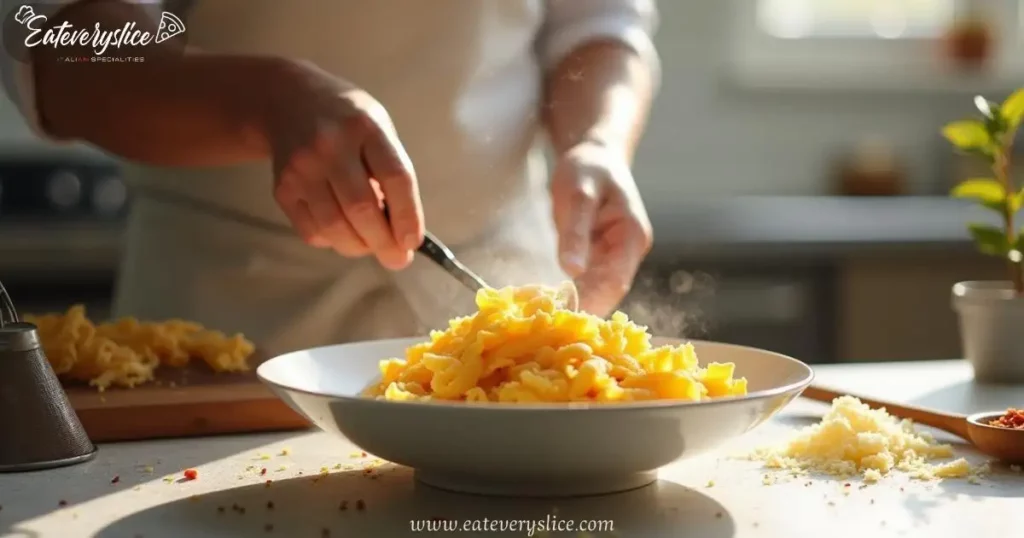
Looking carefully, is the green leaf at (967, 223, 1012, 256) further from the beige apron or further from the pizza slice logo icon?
the pizza slice logo icon

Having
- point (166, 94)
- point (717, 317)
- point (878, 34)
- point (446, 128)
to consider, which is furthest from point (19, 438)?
point (878, 34)

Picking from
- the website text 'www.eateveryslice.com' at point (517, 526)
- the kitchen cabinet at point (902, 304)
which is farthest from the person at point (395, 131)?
the kitchen cabinet at point (902, 304)

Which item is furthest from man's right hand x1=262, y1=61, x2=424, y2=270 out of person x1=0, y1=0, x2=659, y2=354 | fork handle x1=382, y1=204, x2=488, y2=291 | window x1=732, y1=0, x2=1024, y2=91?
window x1=732, y1=0, x2=1024, y2=91

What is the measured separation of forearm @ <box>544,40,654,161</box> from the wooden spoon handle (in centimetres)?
37

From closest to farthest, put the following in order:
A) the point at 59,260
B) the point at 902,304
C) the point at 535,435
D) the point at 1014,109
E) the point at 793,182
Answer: the point at 535,435, the point at 1014,109, the point at 59,260, the point at 902,304, the point at 793,182

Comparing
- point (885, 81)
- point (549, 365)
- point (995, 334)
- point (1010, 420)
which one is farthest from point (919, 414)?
point (885, 81)

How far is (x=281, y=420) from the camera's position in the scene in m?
1.09

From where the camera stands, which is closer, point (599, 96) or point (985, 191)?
point (985, 191)

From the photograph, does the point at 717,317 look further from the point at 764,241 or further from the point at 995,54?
the point at 995,54

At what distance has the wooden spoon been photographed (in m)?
0.92

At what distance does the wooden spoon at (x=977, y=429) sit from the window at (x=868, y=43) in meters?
2.21

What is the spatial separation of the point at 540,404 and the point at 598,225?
1.77ft

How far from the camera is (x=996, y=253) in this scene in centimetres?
132

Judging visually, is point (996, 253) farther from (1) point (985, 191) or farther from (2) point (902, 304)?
(2) point (902, 304)
